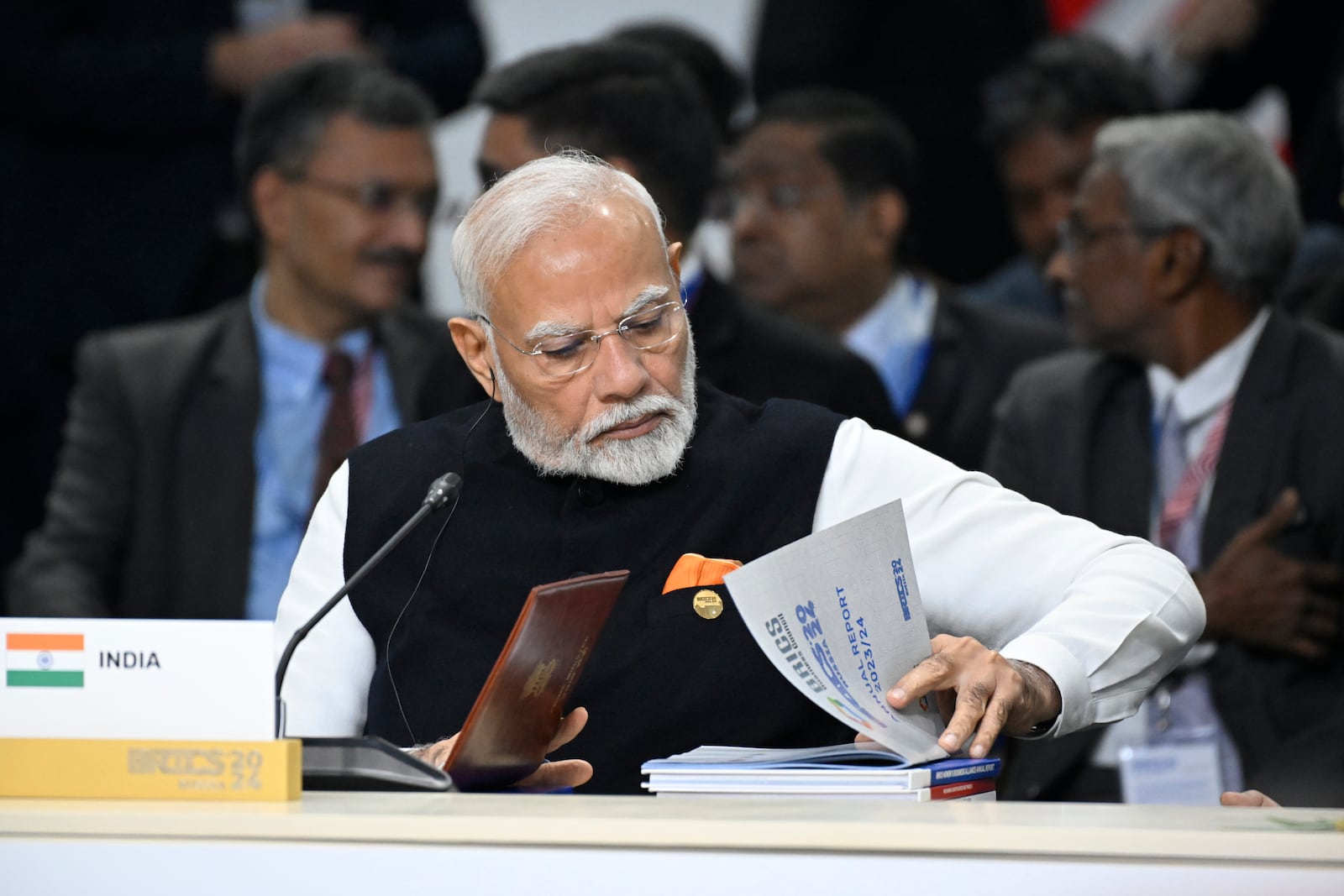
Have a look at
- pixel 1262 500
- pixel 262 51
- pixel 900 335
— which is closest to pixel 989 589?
pixel 1262 500

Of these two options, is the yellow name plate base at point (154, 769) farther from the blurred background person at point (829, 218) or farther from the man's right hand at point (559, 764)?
the blurred background person at point (829, 218)

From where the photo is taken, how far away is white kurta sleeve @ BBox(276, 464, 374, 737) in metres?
2.54

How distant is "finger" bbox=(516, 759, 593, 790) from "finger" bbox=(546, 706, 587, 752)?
0.08 feet

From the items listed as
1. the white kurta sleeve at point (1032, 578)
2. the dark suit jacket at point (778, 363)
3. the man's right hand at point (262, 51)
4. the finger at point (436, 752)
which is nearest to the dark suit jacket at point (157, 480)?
the dark suit jacket at point (778, 363)

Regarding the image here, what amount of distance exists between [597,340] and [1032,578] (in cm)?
70

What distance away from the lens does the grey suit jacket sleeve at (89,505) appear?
4.21 m

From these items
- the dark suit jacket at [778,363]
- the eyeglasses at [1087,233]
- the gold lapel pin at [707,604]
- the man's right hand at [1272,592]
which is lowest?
the gold lapel pin at [707,604]

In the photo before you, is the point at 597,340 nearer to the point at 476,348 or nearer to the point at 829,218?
the point at 476,348

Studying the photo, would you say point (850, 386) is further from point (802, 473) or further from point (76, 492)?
point (76, 492)

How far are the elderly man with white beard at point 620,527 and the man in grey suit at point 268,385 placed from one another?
138cm

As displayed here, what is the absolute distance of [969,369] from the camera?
4.66 m

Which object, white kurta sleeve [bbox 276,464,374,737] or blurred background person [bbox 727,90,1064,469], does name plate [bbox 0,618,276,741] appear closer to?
white kurta sleeve [bbox 276,464,374,737]

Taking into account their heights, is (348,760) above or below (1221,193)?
below

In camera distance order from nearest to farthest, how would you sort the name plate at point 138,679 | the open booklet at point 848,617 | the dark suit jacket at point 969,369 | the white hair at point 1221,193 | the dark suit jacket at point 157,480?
the name plate at point 138,679, the open booklet at point 848,617, the white hair at point 1221,193, the dark suit jacket at point 157,480, the dark suit jacket at point 969,369
